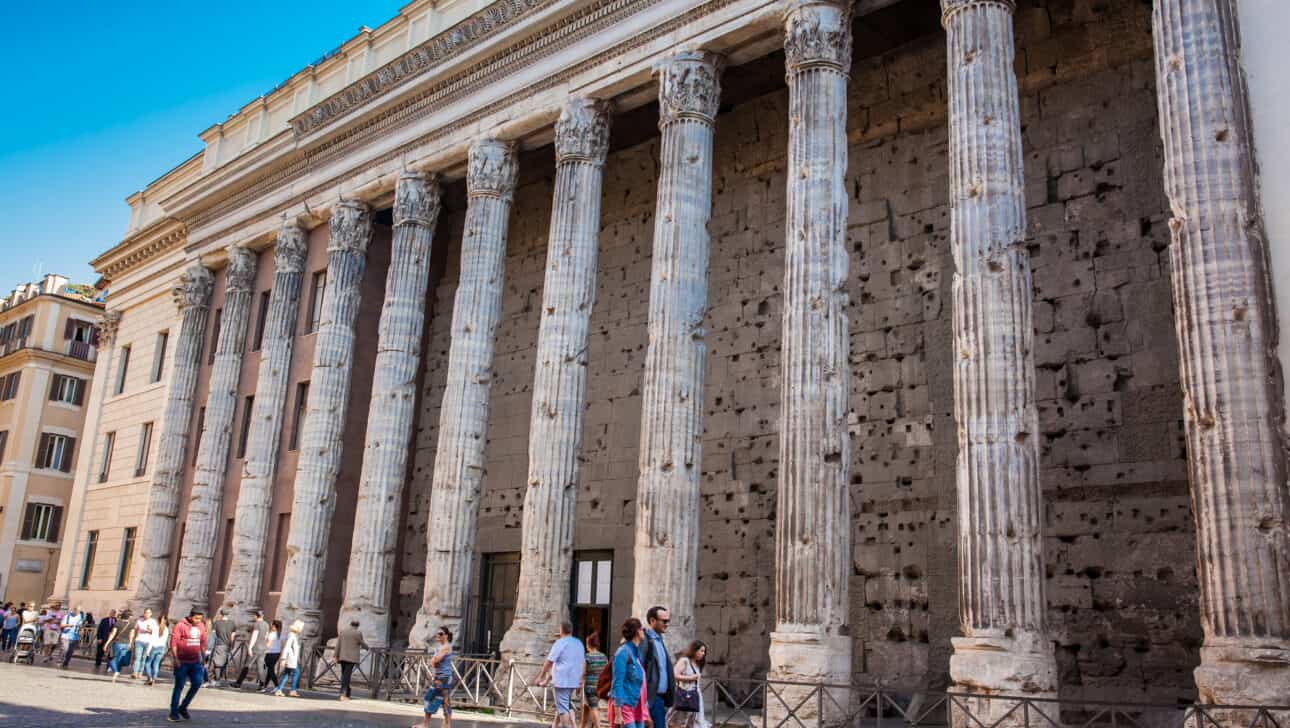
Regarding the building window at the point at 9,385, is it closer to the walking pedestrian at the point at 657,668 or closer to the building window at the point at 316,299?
the building window at the point at 316,299

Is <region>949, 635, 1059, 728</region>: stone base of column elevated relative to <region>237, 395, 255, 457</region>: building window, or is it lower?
lower

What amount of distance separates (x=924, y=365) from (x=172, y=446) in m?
18.6

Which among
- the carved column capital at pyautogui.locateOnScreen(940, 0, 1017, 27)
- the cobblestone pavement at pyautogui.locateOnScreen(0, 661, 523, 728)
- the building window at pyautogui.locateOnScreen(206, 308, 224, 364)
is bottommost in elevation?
the cobblestone pavement at pyautogui.locateOnScreen(0, 661, 523, 728)

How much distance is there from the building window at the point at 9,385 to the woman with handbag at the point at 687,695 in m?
37.4

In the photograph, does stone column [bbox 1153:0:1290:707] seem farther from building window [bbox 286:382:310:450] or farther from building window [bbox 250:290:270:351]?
building window [bbox 250:290:270:351]

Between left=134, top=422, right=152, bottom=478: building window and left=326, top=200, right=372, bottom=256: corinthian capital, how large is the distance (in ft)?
34.7

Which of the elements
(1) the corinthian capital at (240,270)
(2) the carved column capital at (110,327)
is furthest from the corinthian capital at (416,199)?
(2) the carved column capital at (110,327)

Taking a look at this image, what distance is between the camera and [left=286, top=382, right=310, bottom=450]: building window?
76.5 ft

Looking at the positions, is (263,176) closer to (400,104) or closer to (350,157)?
(350,157)

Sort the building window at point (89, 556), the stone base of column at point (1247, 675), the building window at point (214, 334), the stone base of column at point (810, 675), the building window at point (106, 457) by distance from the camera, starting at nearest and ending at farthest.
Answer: the stone base of column at point (1247, 675)
the stone base of column at point (810, 675)
the building window at point (214, 334)
the building window at point (89, 556)
the building window at point (106, 457)

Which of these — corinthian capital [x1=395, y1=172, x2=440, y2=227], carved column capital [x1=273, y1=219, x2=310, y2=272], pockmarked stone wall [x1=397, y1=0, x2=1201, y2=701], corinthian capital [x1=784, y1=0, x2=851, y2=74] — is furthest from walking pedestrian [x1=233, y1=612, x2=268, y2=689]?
corinthian capital [x1=784, y1=0, x2=851, y2=74]

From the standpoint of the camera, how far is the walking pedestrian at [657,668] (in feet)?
29.3

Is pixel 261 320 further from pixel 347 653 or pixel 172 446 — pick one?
pixel 347 653

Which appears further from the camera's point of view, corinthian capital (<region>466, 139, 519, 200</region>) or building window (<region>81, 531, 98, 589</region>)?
building window (<region>81, 531, 98, 589</region>)
